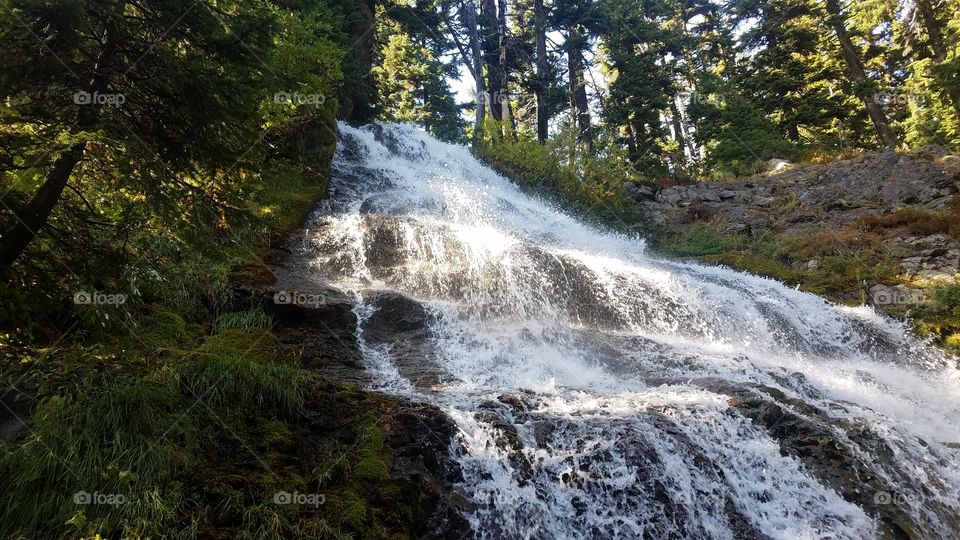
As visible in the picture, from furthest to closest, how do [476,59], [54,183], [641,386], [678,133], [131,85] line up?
[678,133]
[476,59]
[641,386]
[131,85]
[54,183]

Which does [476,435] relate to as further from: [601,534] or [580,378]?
[580,378]

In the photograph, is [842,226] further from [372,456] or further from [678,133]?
[678,133]

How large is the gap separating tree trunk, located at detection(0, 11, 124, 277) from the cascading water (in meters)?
4.09

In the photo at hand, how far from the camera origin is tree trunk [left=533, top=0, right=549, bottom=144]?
27578 millimetres

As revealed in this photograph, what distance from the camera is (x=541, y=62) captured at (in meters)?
28.1

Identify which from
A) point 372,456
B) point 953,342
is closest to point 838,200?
point 953,342

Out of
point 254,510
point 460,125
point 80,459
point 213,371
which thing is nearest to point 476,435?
point 254,510

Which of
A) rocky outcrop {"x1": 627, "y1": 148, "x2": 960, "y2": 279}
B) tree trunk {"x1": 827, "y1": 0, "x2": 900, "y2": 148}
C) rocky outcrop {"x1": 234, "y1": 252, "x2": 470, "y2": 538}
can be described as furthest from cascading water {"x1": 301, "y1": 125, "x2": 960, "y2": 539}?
tree trunk {"x1": 827, "y1": 0, "x2": 900, "y2": 148}

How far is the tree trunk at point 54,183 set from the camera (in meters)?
3.70

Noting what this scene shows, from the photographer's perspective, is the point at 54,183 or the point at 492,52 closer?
the point at 54,183

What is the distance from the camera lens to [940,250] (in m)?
13.2

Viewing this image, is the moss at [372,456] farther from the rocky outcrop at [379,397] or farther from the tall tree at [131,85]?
the tall tree at [131,85]

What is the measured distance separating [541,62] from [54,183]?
89.8 ft

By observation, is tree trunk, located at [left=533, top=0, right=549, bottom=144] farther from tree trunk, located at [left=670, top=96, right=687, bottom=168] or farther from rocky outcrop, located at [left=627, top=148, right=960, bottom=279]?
rocky outcrop, located at [left=627, top=148, right=960, bottom=279]
